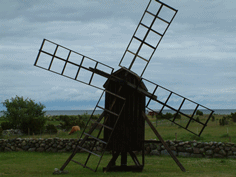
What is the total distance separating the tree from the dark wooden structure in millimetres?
19124

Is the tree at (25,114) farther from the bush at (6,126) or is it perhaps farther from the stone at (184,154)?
the stone at (184,154)

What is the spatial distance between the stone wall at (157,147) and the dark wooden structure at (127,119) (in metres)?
6.54

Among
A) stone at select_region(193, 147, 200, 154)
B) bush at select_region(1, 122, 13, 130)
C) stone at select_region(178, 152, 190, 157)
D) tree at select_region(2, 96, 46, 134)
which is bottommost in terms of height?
bush at select_region(1, 122, 13, 130)

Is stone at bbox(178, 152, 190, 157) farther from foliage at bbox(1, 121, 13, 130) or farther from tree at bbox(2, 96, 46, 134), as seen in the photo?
foliage at bbox(1, 121, 13, 130)

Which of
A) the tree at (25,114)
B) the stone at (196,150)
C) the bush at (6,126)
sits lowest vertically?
the bush at (6,126)

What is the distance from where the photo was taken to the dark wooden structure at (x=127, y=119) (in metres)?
12.8

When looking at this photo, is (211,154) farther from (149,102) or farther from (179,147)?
(149,102)

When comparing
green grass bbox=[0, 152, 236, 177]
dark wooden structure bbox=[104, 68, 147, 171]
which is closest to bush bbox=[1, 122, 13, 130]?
green grass bbox=[0, 152, 236, 177]

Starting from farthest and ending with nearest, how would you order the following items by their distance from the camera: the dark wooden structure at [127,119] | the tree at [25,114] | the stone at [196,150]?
the tree at [25,114]
the stone at [196,150]
the dark wooden structure at [127,119]

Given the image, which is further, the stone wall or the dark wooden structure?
the stone wall

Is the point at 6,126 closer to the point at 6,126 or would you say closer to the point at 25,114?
the point at 6,126

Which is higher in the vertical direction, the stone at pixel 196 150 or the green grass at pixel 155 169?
the stone at pixel 196 150

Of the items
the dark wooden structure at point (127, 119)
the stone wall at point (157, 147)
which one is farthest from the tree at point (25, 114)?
the dark wooden structure at point (127, 119)

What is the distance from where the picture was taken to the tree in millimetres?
31344
